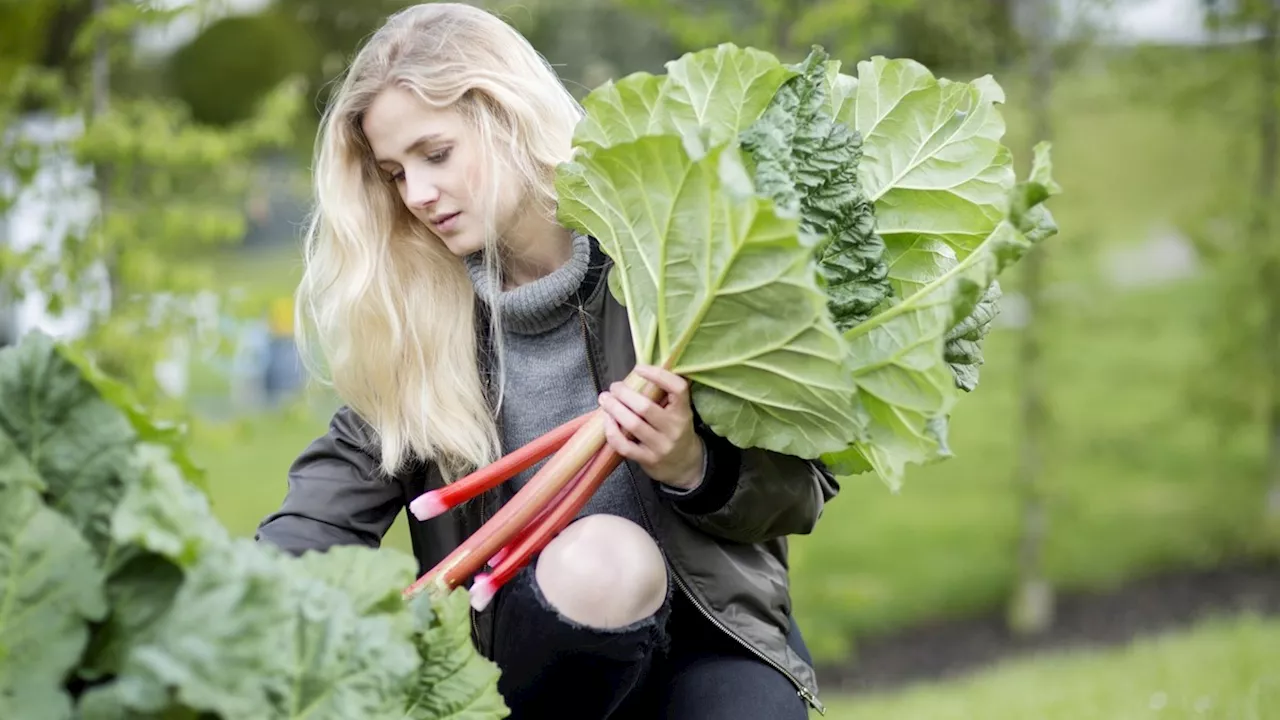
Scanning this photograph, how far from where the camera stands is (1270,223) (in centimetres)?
646

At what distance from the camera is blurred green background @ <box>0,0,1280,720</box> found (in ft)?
15.8

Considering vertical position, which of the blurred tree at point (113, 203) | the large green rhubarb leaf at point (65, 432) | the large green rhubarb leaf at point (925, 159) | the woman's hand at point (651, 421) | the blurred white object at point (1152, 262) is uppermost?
the large green rhubarb leaf at point (65, 432)

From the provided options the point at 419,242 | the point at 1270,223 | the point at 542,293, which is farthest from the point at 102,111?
the point at 1270,223

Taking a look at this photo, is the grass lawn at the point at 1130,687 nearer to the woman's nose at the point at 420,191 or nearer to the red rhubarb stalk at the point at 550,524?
the red rhubarb stalk at the point at 550,524

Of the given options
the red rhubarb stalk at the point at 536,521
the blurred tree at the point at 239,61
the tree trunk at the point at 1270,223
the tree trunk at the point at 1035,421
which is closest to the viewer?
the red rhubarb stalk at the point at 536,521

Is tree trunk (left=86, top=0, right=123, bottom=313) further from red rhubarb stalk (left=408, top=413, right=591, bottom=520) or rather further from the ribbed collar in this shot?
red rhubarb stalk (left=408, top=413, right=591, bottom=520)

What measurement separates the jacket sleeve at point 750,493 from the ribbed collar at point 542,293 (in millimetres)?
394

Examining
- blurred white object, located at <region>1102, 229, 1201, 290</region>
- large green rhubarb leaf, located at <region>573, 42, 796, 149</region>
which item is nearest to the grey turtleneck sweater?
large green rhubarb leaf, located at <region>573, 42, 796, 149</region>

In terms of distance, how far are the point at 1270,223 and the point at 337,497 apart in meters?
5.44

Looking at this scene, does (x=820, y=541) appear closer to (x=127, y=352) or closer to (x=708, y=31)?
(x=708, y=31)

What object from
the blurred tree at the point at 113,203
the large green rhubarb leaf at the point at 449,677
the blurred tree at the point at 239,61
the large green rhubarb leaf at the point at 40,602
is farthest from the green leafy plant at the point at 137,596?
the blurred tree at the point at 239,61

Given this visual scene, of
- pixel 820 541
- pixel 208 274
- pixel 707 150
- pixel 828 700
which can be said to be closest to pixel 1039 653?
pixel 828 700

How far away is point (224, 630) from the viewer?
1358 mm

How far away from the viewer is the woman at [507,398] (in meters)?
2.08
